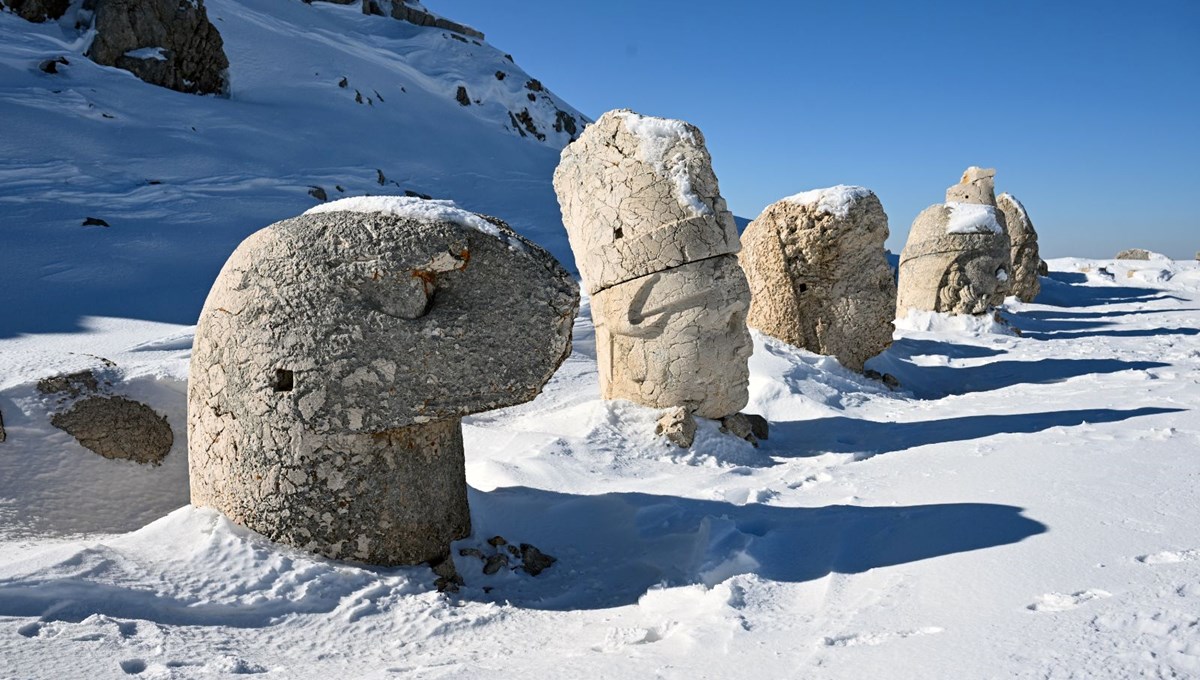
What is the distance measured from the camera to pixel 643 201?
17.0ft

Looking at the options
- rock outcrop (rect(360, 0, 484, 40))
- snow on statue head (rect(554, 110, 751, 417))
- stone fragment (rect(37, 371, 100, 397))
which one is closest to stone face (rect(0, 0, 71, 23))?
rock outcrop (rect(360, 0, 484, 40))

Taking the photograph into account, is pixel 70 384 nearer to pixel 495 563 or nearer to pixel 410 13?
pixel 495 563

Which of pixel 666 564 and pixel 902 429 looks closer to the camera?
pixel 666 564

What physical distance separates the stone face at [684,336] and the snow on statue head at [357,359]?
2235 millimetres

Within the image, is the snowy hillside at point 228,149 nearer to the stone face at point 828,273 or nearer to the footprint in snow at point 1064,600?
the stone face at point 828,273

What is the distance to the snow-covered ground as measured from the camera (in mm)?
2078

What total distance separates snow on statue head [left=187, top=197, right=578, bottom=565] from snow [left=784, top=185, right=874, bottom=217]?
5.08 m

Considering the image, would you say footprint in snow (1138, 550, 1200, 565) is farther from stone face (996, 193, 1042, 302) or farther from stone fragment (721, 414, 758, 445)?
stone face (996, 193, 1042, 302)

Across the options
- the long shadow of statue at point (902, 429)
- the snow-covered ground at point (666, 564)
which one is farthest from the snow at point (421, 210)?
the long shadow of statue at point (902, 429)

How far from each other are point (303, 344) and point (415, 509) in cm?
71

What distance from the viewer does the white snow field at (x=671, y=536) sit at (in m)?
2.12

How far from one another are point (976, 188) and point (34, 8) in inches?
670

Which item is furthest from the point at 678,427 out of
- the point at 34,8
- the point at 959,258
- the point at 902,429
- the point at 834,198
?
the point at 34,8

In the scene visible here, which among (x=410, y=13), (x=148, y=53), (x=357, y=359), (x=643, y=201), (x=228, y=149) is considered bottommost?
(x=357, y=359)
